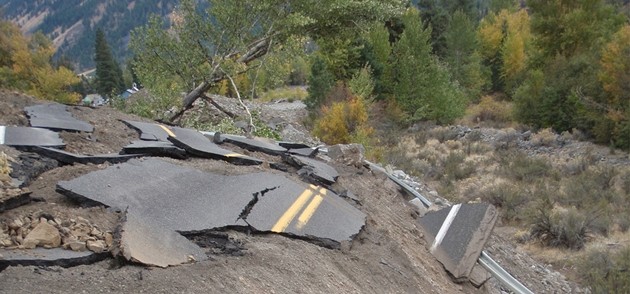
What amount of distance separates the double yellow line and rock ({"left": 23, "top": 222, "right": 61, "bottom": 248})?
1743mm

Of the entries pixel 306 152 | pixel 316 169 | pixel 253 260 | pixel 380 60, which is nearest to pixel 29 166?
pixel 253 260

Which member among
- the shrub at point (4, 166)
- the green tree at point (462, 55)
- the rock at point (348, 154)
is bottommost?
the green tree at point (462, 55)

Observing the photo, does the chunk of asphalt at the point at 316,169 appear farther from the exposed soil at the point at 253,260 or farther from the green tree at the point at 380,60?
the green tree at the point at 380,60

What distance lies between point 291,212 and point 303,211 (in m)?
0.17

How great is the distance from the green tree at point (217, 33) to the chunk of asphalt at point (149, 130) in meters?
4.25

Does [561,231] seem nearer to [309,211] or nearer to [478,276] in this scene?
[478,276]

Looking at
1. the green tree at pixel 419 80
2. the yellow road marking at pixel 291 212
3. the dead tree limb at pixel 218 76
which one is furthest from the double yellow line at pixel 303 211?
the green tree at pixel 419 80

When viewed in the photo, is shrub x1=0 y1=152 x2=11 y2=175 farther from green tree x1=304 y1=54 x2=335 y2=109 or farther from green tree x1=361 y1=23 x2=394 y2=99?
green tree x1=361 y1=23 x2=394 y2=99

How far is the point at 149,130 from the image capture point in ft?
24.2

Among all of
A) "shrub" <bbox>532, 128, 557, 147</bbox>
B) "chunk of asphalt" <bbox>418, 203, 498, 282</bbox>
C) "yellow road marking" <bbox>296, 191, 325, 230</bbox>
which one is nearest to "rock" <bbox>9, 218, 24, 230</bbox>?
"yellow road marking" <bbox>296, 191, 325, 230</bbox>

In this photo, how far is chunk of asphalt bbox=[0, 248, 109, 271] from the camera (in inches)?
122

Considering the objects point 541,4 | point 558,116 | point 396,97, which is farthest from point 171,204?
point 541,4

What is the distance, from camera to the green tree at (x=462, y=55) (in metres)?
44.2

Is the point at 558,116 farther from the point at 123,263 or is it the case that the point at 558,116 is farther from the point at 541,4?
the point at 123,263
